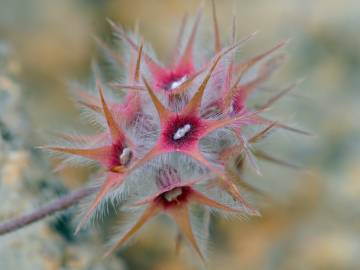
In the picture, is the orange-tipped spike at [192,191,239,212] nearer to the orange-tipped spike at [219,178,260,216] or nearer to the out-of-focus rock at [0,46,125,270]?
the orange-tipped spike at [219,178,260,216]

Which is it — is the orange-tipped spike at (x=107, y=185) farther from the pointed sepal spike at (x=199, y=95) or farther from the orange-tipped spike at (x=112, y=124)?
the pointed sepal spike at (x=199, y=95)

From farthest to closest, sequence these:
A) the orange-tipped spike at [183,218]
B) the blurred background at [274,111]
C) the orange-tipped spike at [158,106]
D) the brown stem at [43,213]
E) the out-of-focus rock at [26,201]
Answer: the blurred background at [274,111]
the out-of-focus rock at [26,201]
the brown stem at [43,213]
the orange-tipped spike at [183,218]
the orange-tipped spike at [158,106]

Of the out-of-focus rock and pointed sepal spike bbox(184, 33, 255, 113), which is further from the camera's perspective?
the out-of-focus rock

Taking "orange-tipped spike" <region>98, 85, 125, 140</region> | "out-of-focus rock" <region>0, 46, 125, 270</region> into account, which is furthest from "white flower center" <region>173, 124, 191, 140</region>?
"out-of-focus rock" <region>0, 46, 125, 270</region>

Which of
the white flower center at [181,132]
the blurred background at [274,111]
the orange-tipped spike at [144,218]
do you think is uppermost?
Answer: the white flower center at [181,132]

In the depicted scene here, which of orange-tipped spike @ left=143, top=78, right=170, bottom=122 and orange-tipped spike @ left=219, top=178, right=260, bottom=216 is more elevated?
orange-tipped spike @ left=143, top=78, right=170, bottom=122

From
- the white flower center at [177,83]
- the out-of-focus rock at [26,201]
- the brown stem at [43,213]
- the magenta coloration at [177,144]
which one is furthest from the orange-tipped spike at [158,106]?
the out-of-focus rock at [26,201]

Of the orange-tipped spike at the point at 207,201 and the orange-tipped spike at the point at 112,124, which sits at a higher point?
the orange-tipped spike at the point at 112,124

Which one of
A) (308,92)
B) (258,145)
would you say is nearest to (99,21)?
(308,92)
